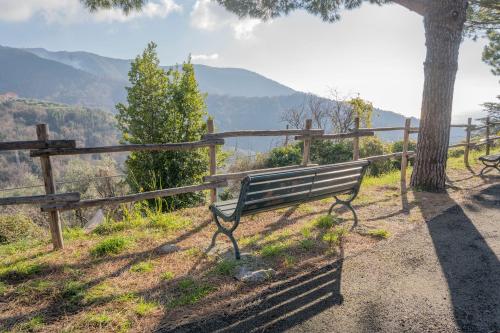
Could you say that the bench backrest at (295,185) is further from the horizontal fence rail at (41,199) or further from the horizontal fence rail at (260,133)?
the horizontal fence rail at (41,199)

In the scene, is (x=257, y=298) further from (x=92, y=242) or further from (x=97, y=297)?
(x=92, y=242)

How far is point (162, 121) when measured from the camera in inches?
385

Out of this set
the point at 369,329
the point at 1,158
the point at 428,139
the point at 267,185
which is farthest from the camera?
the point at 1,158

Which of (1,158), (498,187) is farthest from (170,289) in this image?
(1,158)

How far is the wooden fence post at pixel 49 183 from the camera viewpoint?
3.92 m

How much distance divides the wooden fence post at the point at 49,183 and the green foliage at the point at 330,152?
10.3 m

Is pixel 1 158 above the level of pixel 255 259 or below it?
below

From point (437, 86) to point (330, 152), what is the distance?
689cm

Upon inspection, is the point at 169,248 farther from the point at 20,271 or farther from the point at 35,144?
the point at 35,144

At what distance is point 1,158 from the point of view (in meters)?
86.7

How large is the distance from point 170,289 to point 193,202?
636 cm

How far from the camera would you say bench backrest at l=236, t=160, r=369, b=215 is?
3.28 metres

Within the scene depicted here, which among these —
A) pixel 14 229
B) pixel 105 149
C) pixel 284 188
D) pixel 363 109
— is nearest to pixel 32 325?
pixel 105 149

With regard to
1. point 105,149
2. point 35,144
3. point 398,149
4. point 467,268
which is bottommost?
point 467,268
